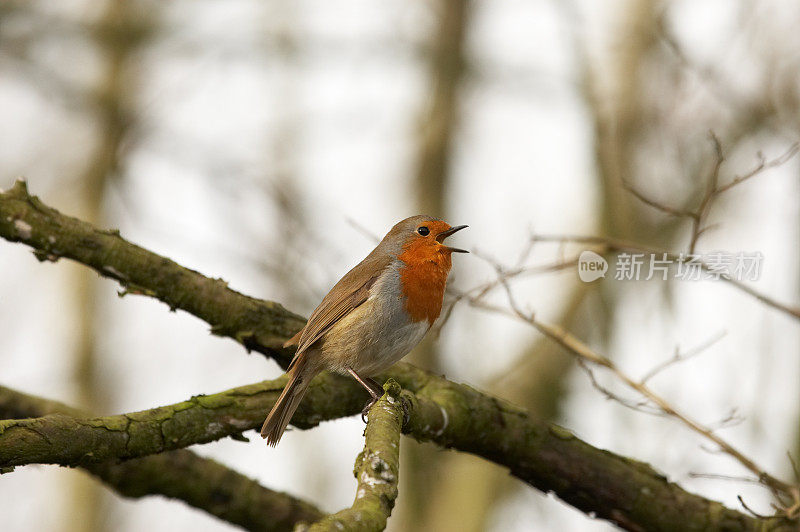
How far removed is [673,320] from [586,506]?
8.81ft

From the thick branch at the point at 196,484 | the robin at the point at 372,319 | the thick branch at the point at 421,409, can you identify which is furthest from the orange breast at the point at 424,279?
the thick branch at the point at 196,484

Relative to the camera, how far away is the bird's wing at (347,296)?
391 centimetres

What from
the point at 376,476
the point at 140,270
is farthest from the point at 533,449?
the point at 140,270

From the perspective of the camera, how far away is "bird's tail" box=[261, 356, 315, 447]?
345 centimetres

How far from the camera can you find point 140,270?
137 inches

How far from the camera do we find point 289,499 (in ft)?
13.4

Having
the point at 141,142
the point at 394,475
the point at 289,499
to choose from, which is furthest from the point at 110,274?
the point at 141,142

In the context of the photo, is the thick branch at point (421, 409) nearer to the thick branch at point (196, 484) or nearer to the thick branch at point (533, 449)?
the thick branch at point (533, 449)

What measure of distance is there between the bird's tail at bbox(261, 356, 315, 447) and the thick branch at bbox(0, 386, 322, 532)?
48 cm

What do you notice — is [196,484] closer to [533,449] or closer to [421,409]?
[421,409]

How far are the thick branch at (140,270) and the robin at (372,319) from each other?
19cm

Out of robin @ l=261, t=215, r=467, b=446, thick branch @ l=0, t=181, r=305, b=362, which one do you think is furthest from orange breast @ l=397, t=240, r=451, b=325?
thick branch @ l=0, t=181, r=305, b=362

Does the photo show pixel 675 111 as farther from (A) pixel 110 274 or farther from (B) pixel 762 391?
(A) pixel 110 274

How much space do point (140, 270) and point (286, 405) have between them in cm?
83
